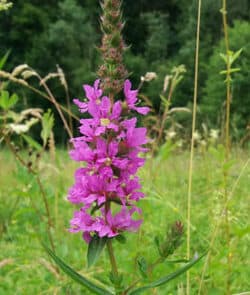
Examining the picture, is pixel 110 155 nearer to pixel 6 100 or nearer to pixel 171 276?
pixel 171 276

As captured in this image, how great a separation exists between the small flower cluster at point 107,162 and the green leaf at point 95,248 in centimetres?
2

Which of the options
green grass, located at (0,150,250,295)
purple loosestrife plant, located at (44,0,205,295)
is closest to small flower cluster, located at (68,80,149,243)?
purple loosestrife plant, located at (44,0,205,295)

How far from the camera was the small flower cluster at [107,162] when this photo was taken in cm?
104

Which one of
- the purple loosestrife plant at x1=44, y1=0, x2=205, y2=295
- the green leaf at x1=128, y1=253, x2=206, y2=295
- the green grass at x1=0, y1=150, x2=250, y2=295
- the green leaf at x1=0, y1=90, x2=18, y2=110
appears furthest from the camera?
the green leaf at x1=0, y1=90, x2=18, y2=110

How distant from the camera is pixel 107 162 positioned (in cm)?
103

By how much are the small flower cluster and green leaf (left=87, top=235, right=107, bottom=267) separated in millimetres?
16

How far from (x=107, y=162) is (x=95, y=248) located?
18 cm

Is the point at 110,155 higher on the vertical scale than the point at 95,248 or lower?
higher

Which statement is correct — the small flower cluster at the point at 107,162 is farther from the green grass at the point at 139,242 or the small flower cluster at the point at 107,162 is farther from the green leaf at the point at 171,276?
the green grass at the point at 139,242

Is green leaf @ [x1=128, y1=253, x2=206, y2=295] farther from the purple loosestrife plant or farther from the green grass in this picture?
the green grass

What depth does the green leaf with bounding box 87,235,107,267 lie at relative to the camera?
1002mm

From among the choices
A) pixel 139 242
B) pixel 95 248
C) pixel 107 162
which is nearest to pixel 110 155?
pixel 107 162

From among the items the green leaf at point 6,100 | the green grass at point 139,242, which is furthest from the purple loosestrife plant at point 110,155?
the green leaf at point 6,100

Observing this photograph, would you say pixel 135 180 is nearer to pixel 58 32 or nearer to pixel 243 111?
pixel 243 111
